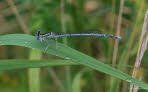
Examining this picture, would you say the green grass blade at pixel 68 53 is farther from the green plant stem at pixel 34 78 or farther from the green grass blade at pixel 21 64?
the green plant stem at pixel 34 78

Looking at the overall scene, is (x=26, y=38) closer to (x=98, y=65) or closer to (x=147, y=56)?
(x=98, y=65)

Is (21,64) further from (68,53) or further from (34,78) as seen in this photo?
(34,78)

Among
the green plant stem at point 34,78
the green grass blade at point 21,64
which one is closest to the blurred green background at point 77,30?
the green plant stem at point 34,78

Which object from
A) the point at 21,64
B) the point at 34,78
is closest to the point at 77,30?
the point at 34,78

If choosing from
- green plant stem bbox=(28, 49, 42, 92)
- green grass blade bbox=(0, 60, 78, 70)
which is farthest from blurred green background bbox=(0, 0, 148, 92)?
green grass blade bbox=(0, 60, 78, 70)

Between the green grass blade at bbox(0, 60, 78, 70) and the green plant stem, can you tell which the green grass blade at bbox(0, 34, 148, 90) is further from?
the green plant stem

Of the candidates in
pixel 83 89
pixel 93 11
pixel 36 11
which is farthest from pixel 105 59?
pixel 36 11
